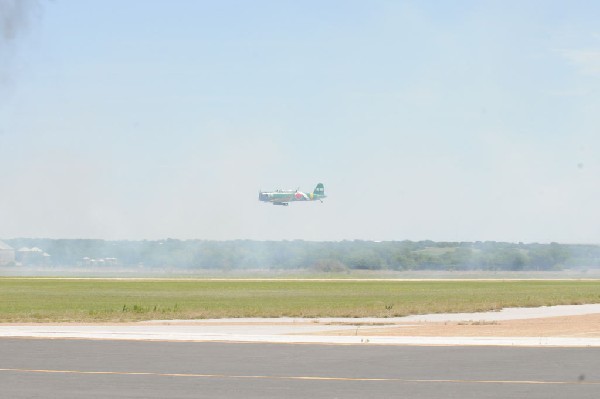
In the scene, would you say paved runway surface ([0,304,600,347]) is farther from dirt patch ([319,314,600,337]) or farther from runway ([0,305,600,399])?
dirt patch ([319,314,600,337])

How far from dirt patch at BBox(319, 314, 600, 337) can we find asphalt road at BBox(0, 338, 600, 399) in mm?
5171

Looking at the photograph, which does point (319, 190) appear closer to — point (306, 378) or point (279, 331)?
point (279, 331)

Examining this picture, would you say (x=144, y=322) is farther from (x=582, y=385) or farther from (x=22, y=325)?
(x=582, y=385)

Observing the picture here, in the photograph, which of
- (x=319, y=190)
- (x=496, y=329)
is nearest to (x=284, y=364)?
(x=496, y=329)

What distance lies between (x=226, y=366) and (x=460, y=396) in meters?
6.98

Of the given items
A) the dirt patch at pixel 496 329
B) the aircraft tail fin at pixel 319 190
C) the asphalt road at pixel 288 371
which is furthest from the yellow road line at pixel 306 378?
the aircraft tail fin at pixel 319 190

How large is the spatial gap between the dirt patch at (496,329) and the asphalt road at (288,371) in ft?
17.0

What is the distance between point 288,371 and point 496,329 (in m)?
15.6

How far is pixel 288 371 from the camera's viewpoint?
74.9 feet

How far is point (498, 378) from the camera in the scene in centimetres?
2125

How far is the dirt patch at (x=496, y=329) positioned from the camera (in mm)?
33969

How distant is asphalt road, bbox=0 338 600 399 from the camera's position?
19.2 m

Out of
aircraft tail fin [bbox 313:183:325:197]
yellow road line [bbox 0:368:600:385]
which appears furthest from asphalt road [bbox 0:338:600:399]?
aircraft tail fin [bbox 313:183:325:197]

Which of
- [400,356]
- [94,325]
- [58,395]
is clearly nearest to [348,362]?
[400,356]
